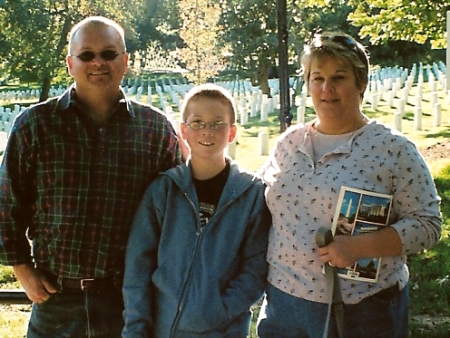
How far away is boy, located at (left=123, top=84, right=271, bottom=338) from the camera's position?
2.26m

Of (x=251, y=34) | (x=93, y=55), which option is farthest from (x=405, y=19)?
(x=251, y=34)

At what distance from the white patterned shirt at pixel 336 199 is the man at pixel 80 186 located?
23.9 inches

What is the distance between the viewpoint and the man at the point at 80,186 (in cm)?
248

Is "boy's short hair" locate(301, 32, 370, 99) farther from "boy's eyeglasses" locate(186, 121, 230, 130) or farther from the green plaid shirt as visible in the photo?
the green plaid shirt

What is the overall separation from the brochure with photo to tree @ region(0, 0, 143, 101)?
1335cm

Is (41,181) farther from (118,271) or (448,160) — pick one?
(448,160)

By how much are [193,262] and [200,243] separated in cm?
7

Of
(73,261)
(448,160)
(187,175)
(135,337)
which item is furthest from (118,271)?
(448,160)

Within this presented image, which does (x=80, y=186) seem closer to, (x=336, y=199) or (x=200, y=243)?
(x=200, y=243)

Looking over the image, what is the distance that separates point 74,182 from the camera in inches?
97.6

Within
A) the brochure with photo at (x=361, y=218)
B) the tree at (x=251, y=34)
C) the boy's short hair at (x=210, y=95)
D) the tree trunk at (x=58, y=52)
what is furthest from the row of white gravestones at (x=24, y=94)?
the brochure with photo at (x=361, y=218)

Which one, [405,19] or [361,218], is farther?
[405,19]

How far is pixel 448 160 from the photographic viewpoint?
29.7ft

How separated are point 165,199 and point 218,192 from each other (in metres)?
0.20
